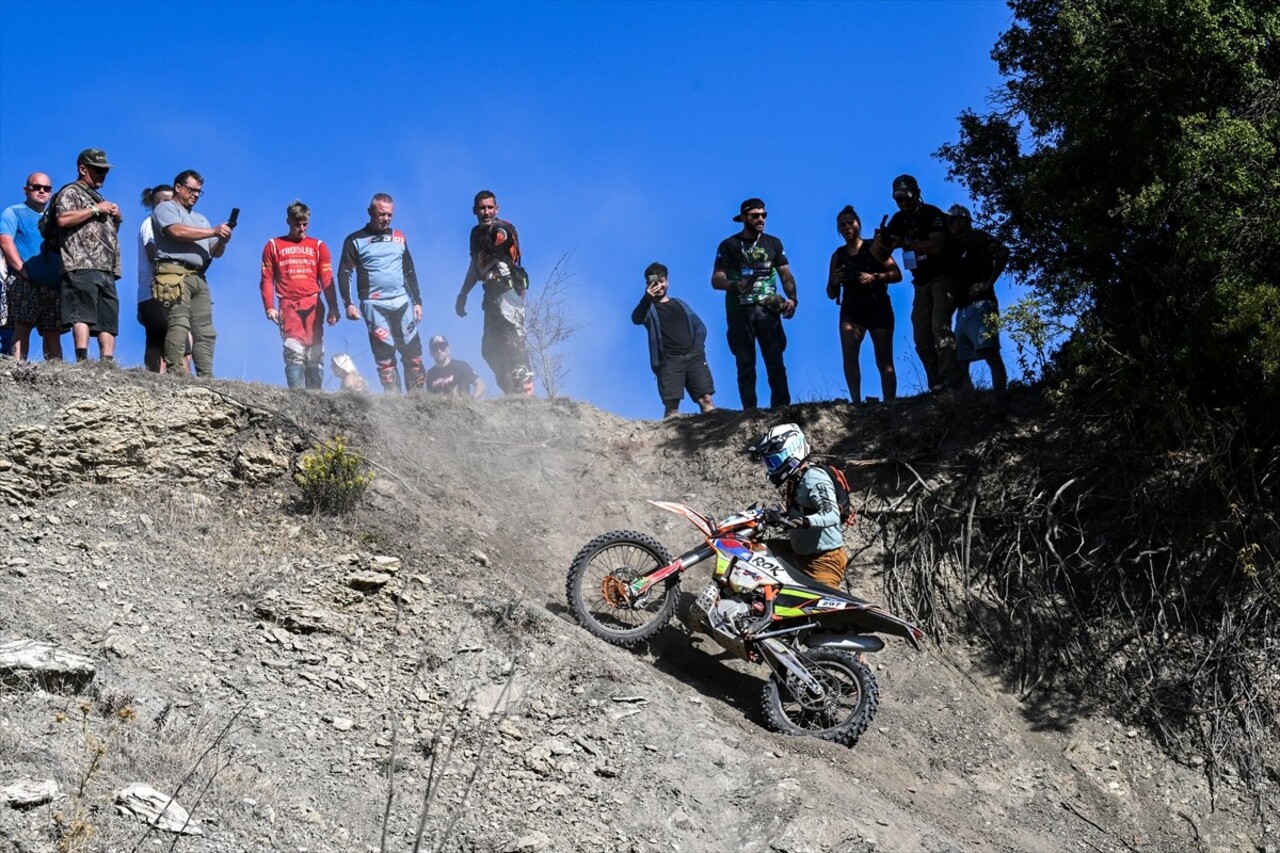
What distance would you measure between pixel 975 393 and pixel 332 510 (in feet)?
21.3

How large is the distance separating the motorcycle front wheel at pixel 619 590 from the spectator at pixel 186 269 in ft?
13.9

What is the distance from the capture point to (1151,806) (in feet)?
36.1

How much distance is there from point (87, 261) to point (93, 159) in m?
0.99

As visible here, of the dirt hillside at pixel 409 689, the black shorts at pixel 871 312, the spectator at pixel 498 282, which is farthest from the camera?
the spectator at pixel 498 282

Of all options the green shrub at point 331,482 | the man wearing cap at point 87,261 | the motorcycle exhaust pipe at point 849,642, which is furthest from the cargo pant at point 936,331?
the man wearing cap at point 87,261

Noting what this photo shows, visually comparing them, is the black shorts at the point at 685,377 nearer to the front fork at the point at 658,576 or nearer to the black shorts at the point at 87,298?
the front fork at the point at 658,576

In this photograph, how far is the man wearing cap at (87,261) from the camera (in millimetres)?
12312

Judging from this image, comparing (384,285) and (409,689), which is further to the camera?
(384,285)

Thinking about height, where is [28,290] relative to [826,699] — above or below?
above

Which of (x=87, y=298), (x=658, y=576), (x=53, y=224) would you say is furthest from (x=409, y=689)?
(x=53, y=224)

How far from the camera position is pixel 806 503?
36.9 ft

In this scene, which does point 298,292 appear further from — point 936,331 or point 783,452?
point 936,331

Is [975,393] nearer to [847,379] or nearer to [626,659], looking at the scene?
[847,379]

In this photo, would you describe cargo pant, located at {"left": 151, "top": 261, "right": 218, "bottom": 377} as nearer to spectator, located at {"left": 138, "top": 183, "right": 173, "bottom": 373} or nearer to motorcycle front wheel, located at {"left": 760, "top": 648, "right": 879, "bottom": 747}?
spectator, located at {"left": 138, "top": 183, "right": 173, "bottom": 373}
